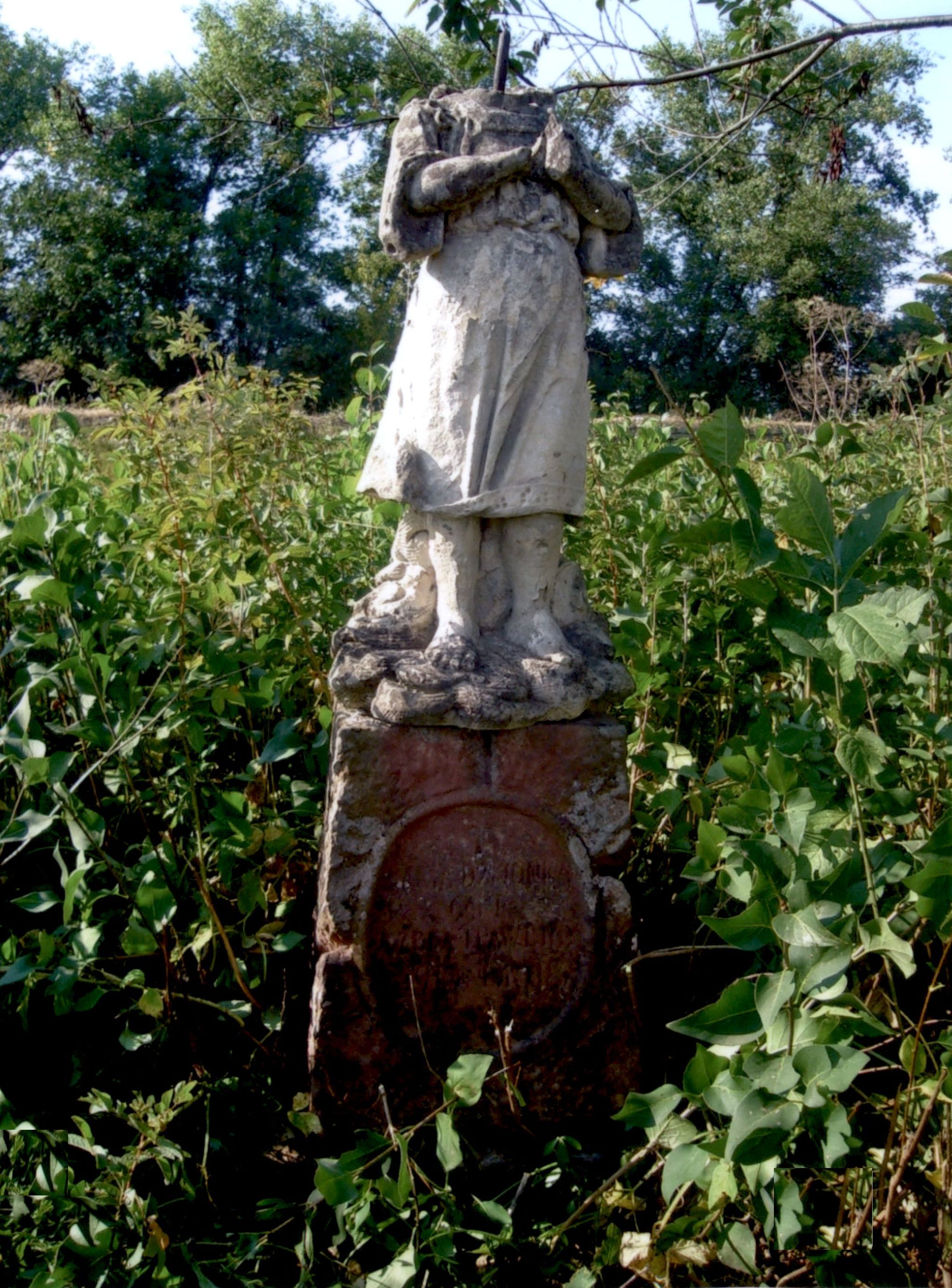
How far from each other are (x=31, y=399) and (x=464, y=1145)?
3341mm

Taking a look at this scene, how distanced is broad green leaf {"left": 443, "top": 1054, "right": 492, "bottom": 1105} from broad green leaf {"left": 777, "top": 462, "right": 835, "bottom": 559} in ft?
3.12

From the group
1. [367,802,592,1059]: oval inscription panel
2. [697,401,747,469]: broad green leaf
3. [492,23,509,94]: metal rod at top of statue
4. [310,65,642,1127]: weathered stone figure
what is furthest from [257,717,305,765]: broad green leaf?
[492,23,509,94]: metal rod at top of statue

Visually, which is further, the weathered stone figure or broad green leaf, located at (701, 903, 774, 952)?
the weathered stone figure

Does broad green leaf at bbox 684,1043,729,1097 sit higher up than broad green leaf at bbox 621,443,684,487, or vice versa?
broad green leaf at bbox 621,443,684,487

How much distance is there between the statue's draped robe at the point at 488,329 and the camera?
2.22 meters

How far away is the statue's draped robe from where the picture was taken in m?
2.22

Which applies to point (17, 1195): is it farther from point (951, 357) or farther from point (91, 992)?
point (951, 357)

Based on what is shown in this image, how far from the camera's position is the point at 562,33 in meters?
3.21

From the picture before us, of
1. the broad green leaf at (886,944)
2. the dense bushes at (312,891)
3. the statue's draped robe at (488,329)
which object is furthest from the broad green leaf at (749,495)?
the broad green leaf at (886,944)

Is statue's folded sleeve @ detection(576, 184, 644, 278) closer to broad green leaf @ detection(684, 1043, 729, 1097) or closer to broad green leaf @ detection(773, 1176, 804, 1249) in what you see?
broad green leaf @ detection(684, 1043, 729, 1097)

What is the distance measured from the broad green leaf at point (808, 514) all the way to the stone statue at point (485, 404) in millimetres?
670

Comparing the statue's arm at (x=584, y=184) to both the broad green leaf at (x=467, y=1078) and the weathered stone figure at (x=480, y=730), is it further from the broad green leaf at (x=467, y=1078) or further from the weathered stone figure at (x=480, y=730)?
the broad green leaf at (x=467, y=1078)

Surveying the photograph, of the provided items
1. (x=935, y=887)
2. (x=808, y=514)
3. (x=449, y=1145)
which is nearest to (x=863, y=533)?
(x=808, y=514)

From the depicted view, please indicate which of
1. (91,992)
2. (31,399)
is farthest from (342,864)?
(31,399)
